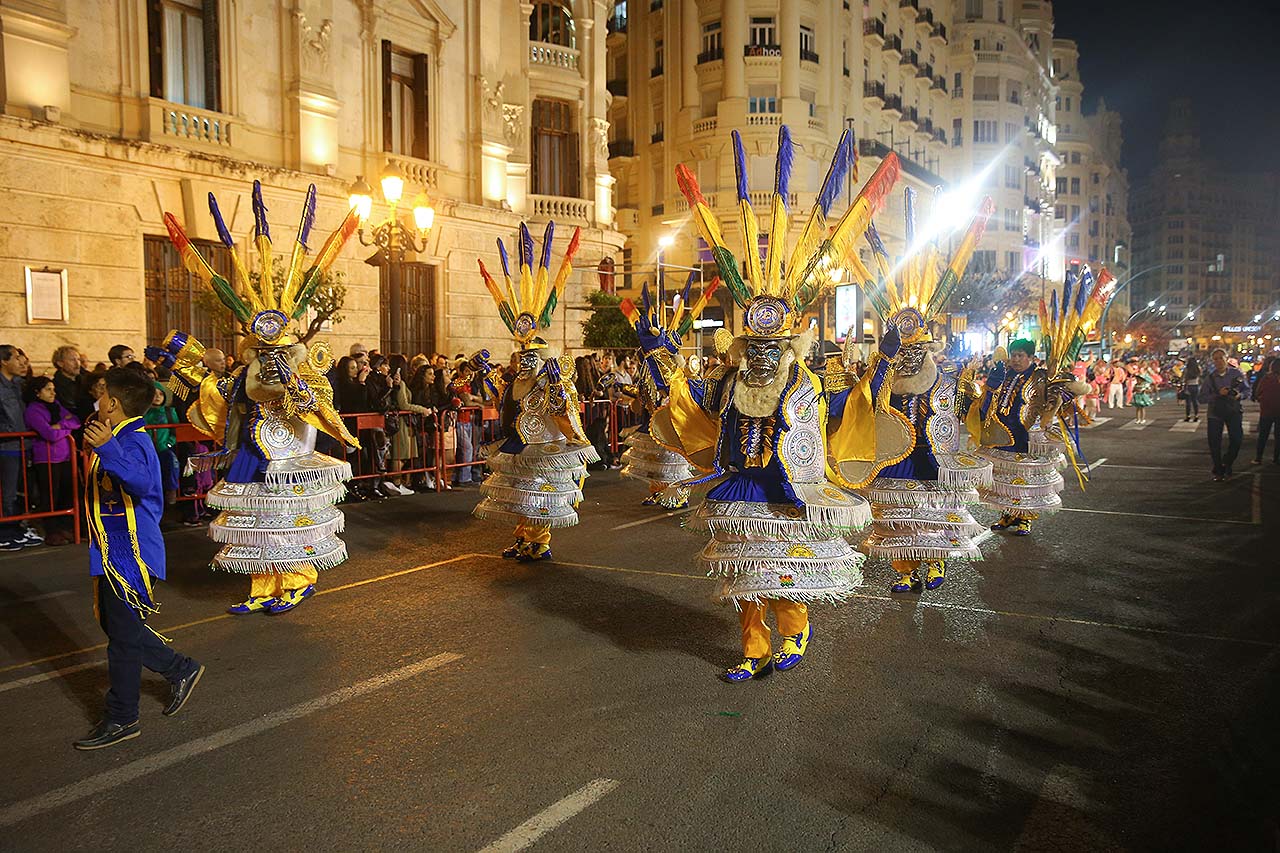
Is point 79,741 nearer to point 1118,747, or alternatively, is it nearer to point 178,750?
Answer: point 178,750

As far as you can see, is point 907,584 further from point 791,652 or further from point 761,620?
point 761,620

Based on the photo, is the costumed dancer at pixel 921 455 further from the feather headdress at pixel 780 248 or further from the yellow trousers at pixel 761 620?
the yellow trousers at pixel 761 620

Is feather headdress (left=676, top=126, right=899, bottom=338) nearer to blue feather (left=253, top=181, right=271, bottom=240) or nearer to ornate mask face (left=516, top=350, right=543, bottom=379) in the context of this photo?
ornate mask face (left=516, top=350, right=543, bottom=379)

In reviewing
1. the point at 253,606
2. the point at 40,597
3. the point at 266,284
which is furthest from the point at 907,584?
the point at 40,597

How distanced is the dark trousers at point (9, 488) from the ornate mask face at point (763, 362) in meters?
7.95

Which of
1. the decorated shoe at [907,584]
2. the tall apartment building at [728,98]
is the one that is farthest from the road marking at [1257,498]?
the tall apartment building at [728,98]

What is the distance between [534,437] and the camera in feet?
27.8

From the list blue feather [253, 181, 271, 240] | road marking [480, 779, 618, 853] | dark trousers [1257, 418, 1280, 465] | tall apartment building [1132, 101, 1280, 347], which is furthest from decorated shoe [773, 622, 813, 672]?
tall apartment building [1132, 101, 1280, 347]

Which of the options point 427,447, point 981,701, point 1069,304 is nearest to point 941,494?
point 981,701

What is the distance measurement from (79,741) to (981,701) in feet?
15.9

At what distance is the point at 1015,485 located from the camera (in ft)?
31.8

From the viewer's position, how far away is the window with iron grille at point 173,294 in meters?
14.7

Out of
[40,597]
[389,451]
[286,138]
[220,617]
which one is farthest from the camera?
[286,138]

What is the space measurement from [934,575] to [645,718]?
376cm
